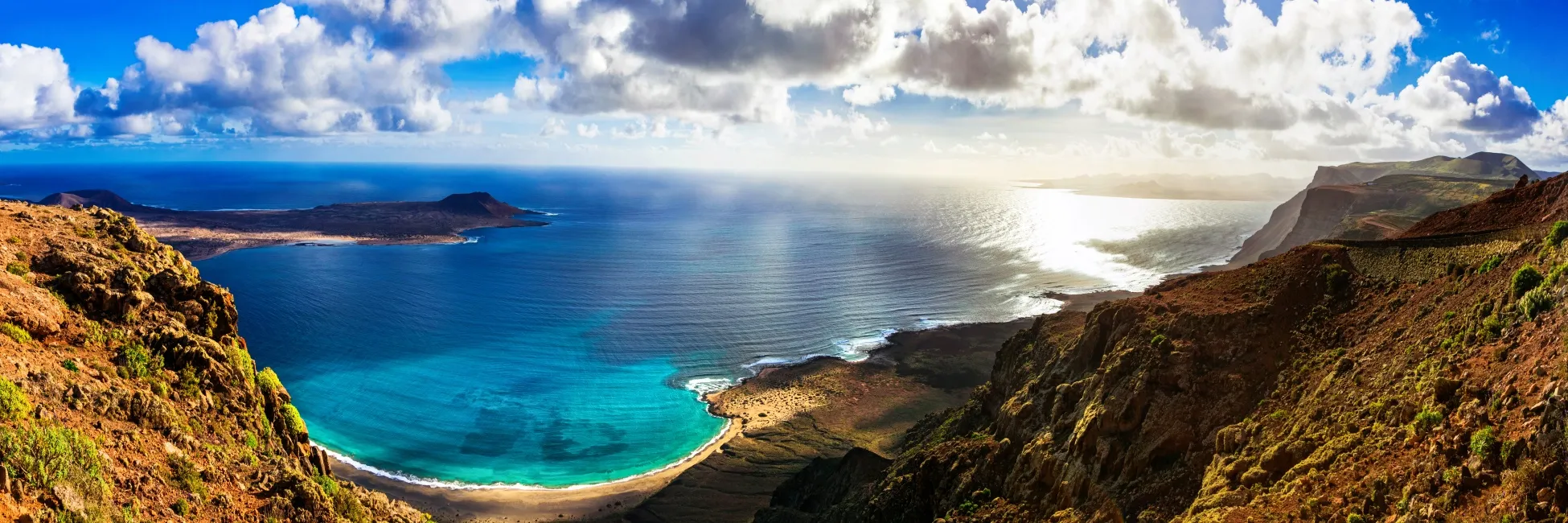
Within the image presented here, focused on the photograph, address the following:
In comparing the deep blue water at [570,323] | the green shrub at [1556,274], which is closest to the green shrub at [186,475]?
the green shrub at [1556,274]

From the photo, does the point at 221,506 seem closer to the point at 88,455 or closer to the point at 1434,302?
the point at 88,455

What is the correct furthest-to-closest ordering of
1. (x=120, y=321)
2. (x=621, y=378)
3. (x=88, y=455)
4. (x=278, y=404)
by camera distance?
(x=621, y=378)
(x=278, y=404)
(x=120, y=321)
(x=88, y=455)

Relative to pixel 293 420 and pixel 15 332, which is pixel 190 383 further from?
pixel 293 420

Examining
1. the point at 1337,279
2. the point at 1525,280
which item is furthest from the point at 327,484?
the point at 1337,279

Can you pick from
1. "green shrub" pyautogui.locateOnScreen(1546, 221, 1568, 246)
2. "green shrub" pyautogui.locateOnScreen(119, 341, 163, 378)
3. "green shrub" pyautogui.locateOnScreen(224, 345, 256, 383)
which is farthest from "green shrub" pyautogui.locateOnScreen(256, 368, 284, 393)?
"green shrub" pyautogui.locateOnScreen(1546, 221, 1568, 246)

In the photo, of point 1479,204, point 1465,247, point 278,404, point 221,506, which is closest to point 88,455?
point 221,506

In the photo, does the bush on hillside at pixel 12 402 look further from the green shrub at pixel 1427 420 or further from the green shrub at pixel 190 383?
the green shrub at pixel 1427 420

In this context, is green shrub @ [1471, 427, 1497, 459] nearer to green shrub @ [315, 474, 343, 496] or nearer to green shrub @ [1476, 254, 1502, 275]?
green shrub @ [1476, 254, 1502, 275]

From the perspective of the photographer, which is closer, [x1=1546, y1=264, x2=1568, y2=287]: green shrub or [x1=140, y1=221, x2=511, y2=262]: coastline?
[x1=1546, y1=264, x2=1568, y2=287]: green shrub
